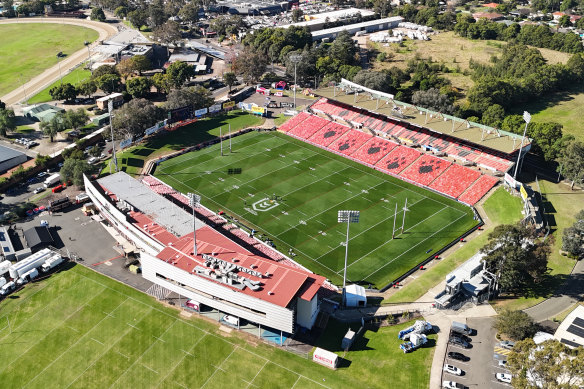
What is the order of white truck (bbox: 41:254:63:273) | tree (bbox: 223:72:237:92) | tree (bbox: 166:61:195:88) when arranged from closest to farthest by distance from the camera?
1. white truck (bbox: 41:254:63:273)
2. tree (bbox: 223:72:237:92)
3. tree (bbox: 166:61:195:88)

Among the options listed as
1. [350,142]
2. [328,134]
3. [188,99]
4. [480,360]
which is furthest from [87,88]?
[480,360]

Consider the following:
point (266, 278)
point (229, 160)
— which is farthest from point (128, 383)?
point (229, 160)

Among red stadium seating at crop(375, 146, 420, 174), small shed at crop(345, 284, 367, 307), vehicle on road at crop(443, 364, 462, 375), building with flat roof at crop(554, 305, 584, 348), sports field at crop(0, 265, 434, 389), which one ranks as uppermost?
red stadium seating at crop(375, 146, 420, 174)

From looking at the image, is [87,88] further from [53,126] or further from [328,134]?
[328,134]

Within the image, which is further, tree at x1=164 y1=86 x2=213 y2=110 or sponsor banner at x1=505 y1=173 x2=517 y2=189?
tree at x1=164 y1=86 x2=213 y2=110

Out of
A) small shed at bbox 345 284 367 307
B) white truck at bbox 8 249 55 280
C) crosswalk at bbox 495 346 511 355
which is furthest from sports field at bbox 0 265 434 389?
crosswalk at bbox 495 346 511 355

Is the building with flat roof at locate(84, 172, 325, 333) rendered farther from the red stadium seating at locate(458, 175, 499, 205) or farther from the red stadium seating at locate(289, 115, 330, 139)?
the red stadium seating at locate(289, 115, 330, 139)
